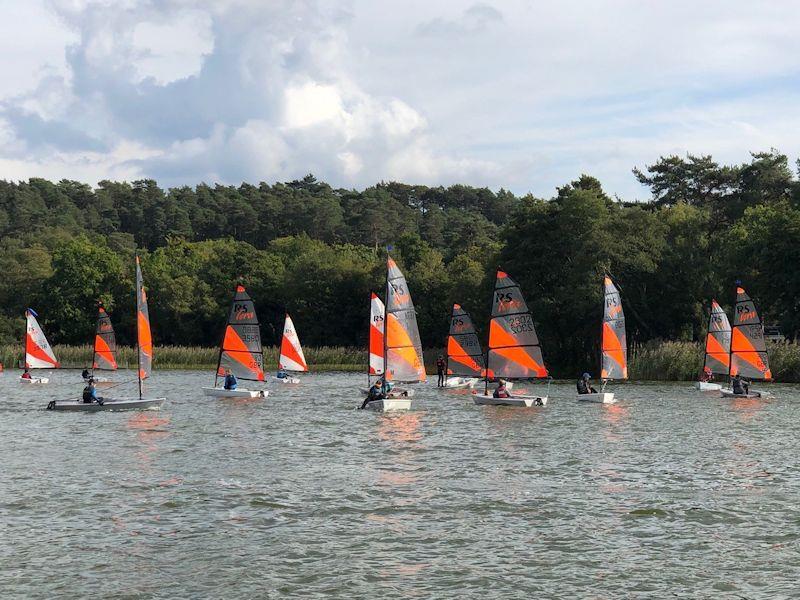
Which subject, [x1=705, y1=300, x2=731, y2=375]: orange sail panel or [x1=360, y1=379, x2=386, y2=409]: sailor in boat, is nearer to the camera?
[x1=360, y1=379, x2=386, y2=409]: sailor in boat

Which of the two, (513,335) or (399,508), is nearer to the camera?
(399,508)

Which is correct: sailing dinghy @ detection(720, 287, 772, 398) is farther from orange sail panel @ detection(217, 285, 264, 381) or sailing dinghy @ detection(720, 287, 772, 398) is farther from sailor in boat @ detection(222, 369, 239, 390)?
sailor in boat @ detection(222, 369, 239, 390)

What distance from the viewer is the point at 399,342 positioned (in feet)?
137

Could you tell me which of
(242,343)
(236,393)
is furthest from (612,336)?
(236,393)

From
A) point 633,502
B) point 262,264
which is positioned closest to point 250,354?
point 633,502

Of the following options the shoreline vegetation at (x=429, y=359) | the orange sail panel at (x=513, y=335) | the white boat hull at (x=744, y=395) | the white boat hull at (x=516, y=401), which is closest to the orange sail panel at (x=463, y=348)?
the shoreline vegetation at (x=429, y=359)

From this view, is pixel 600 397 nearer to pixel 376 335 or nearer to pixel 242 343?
pixel 376 335

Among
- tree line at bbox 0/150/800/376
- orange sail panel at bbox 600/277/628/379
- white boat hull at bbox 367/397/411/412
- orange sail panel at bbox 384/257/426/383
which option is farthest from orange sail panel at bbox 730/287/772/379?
white boat hull at bbox 367/397/411/412

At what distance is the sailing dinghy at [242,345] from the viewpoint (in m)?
48.2

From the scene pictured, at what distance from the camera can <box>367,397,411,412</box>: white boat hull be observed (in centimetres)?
3991

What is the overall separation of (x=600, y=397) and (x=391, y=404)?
9.92 meters

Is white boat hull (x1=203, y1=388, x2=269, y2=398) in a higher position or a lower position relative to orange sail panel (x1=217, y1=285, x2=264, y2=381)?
lower

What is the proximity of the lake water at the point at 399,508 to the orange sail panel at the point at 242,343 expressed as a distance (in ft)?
39.6

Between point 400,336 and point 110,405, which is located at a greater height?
point 400,336
